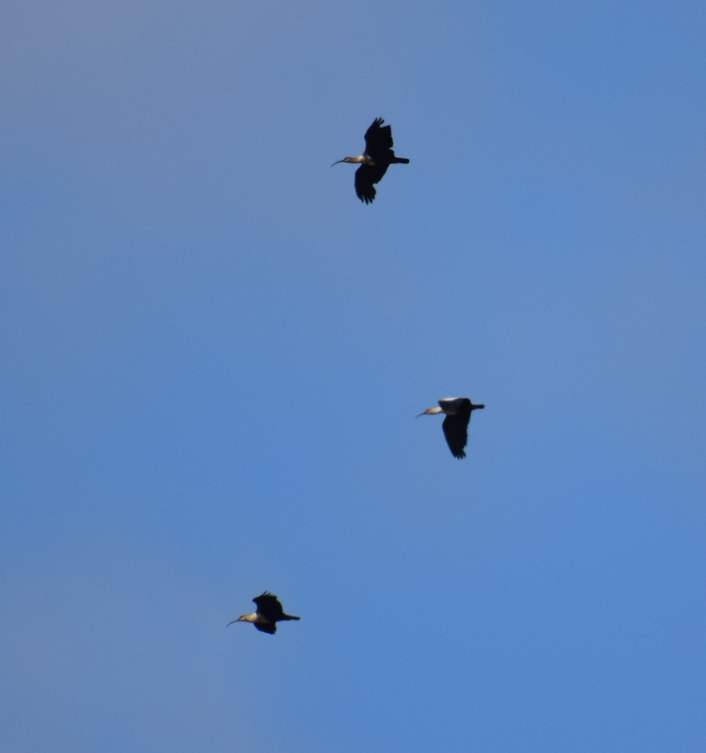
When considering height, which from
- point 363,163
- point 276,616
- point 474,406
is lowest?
point 276,616

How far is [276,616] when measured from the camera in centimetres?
3984

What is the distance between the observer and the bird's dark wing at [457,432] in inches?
1505

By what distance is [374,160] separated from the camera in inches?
1594

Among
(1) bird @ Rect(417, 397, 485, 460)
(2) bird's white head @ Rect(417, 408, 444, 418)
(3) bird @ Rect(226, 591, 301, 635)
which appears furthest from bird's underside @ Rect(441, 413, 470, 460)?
(3) bird @ Rect(226, 591, 301, 635)

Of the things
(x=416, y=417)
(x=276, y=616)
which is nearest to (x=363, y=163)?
(x=416, y=417)

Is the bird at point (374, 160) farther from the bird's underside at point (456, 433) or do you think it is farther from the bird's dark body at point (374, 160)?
the bird's underside at point (456, 433)

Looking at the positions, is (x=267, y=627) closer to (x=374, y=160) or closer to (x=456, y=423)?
(x=456, y=423)

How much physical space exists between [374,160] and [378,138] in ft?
3.32

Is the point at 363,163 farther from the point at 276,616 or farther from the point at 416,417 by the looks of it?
the point at 276,616

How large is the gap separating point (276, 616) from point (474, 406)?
768cm

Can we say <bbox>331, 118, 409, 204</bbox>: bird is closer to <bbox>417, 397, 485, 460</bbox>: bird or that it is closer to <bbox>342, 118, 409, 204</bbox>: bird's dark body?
<bbox>342, 118, 409, 204</bbox>: bird's dark body

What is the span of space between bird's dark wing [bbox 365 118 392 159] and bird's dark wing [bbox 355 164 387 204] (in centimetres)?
61

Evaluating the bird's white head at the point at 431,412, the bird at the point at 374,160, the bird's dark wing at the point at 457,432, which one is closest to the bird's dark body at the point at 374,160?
the bird at the point at 374,160

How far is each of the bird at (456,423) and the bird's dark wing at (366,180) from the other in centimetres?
637
